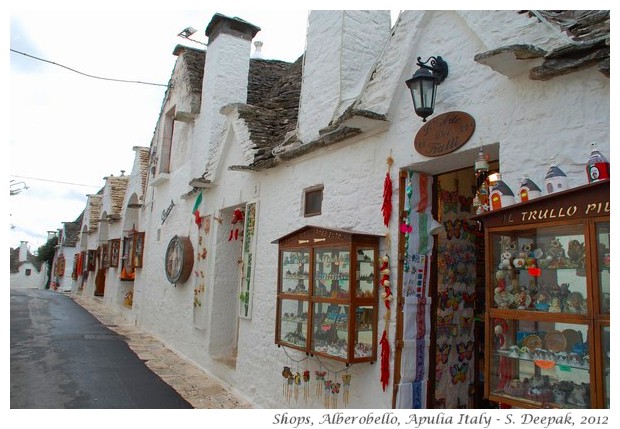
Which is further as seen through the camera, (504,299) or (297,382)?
(297,382)

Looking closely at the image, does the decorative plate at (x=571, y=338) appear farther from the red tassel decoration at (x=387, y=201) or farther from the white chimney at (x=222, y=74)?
the white chimney at (x=222, y=74)

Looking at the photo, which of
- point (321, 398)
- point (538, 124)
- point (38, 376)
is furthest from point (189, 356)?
point (538, 124)

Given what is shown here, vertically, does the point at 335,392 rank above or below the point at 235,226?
below

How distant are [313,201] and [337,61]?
177 cm

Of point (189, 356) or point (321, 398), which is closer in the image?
point (321, 398)

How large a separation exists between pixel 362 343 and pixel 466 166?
75.7 inches

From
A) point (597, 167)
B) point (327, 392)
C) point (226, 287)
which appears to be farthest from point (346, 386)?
point (226, 287)

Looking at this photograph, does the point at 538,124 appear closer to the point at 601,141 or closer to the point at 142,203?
the point at 601,141

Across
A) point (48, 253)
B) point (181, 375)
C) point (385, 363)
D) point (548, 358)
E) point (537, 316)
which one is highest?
point (48, 253)

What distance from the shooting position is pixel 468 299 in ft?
17.6

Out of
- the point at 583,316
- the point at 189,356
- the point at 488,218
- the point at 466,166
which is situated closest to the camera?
the point at 583,316

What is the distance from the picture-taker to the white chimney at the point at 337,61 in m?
6.21

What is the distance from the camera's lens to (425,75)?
4270mm

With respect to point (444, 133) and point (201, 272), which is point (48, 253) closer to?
point (201, 272)
